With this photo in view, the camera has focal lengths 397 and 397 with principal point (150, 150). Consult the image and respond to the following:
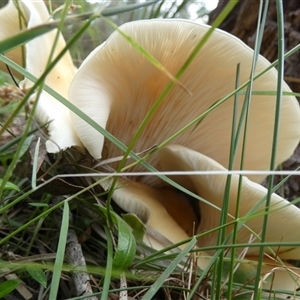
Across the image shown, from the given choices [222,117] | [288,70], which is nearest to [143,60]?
[222,117]

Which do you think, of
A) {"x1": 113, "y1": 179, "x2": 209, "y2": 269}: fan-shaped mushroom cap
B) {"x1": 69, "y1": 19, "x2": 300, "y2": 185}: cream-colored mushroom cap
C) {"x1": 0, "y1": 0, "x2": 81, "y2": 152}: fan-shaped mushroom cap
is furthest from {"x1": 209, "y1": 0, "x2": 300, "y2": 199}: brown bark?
{"x1": 0, "y1": 0, "x2": 81, "y2": 152}: fan-shaped mushroom cap

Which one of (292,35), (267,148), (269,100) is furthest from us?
(292,35)

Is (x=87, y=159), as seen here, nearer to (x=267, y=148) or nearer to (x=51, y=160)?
(x=51, y=160)

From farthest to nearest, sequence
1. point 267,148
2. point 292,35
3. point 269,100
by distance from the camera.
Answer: point 292,35 < point 267,148 < point 269,100

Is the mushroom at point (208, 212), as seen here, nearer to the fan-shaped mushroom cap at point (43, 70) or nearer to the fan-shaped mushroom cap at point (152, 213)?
the fan-shaped mushroom cap at point (152, 213)

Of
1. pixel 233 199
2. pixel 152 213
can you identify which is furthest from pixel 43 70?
pixel 233 199
